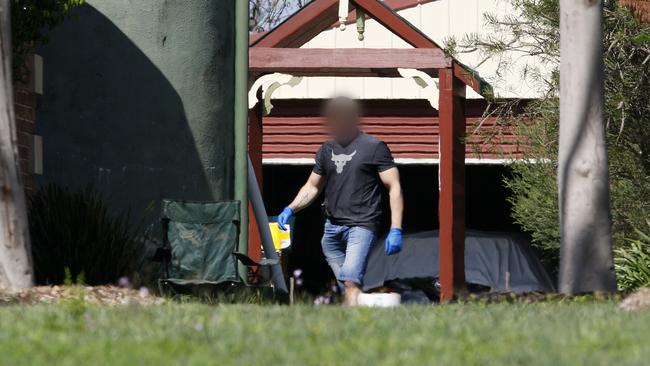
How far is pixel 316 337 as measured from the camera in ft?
20.7

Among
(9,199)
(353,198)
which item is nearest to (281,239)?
(353,198)

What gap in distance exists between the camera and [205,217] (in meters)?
13.1

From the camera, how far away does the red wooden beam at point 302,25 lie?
57.4 ft

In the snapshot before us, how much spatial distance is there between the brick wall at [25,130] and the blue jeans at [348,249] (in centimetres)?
266

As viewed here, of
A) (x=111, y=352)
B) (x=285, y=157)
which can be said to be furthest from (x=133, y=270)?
(x=285, y=157)

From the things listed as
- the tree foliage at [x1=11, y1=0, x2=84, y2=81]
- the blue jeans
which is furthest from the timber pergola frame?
the tree foliage at [x1=11, y1=0, x2=84, y2=81]

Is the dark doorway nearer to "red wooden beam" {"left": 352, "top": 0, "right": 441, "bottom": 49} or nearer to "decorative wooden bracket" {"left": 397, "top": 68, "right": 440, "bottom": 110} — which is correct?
"red wooden beam" {"left": 352, "top": 0, "right": 441, "bottom": 49}

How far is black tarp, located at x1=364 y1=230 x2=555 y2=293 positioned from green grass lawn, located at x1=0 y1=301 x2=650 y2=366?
10.1 metres

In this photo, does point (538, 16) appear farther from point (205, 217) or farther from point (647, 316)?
point (647, 316)

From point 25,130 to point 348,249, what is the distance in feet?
10.1

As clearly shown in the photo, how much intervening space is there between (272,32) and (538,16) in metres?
3.37

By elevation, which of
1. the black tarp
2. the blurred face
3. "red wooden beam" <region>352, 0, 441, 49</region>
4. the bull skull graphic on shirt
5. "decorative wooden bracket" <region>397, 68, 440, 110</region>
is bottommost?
the black tarp

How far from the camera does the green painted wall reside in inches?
515

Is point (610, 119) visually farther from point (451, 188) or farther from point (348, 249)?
point (348, 249)
